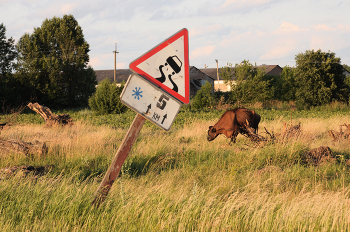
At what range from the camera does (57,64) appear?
36.1 metres

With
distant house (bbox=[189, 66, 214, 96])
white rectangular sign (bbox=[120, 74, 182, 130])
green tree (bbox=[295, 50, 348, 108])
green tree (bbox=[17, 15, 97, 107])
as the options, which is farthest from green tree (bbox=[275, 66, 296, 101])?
white rectangular sign (bbox=[120, 74, 182, 130])

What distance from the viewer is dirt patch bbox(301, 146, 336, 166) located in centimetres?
629

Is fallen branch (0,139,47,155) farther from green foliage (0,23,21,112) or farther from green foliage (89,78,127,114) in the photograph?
green foliage (0,23,21,112)

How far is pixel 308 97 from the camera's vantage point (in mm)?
29906

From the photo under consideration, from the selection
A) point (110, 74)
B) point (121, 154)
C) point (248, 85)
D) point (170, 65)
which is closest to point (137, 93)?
point (170, 65)

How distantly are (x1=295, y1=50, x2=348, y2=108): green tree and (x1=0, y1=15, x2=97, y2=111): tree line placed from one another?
25.5 m

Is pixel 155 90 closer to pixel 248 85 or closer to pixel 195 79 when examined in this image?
pixel 248 85

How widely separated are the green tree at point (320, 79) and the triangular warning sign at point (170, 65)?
29396 mm

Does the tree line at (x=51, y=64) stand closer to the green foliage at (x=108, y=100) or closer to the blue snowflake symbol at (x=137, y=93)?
the green foliage at (x=108, y=100)

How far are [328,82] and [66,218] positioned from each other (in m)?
32.0

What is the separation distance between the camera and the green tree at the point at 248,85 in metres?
34.0

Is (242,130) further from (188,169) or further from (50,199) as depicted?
(50,199)

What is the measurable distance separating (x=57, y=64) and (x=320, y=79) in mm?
29617

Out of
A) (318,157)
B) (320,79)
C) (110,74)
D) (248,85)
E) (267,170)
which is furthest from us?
(110,74)
